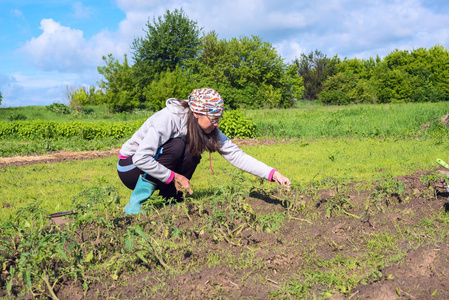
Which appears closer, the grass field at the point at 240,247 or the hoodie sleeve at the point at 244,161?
the grass field at the point at 240,247

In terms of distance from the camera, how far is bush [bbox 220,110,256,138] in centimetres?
1391

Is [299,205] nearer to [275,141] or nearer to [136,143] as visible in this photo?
[136,143]

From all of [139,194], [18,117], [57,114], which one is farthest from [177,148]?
[57,114]

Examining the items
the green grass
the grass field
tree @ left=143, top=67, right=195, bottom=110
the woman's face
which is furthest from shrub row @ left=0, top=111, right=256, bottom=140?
tree @ left=143, top=67, right=195, bottom=110

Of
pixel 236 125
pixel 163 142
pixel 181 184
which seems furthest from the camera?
pixel 236 125

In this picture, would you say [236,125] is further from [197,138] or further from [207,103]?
[207,103]

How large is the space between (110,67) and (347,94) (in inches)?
1059

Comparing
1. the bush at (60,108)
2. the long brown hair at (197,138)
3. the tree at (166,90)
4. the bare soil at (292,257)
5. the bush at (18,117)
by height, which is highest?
the tree at (166,90)

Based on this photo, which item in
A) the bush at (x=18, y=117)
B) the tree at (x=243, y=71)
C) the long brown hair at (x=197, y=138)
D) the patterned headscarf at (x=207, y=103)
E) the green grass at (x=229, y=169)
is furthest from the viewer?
the tree at (x=243, y=71)

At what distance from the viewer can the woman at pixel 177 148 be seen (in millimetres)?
3330

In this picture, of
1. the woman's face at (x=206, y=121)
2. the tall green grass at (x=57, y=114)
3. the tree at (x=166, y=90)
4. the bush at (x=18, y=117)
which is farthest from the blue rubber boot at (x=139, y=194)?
the tree at (x=166, y=90)

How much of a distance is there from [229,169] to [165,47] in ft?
137

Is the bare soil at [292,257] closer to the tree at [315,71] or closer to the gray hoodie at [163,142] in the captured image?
the gray hoodie at [163,142]

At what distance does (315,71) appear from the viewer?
50125mm
